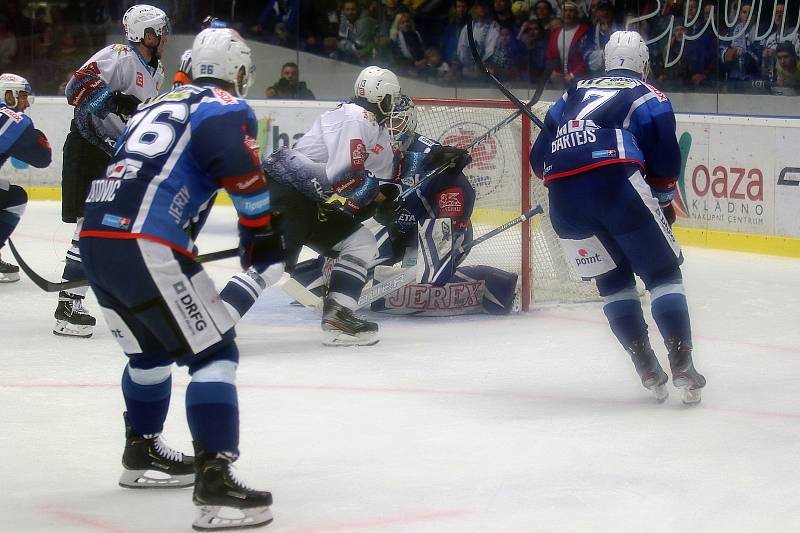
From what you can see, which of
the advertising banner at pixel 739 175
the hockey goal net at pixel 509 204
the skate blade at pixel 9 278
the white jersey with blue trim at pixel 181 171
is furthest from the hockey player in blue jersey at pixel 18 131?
the advertising banner at pixel 739 175

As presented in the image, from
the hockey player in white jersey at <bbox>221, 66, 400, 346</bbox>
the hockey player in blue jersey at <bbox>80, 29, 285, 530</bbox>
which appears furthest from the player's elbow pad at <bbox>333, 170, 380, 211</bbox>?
the hockey player in blue jersey at <bbox>80, 29, 285, 530</bbox>

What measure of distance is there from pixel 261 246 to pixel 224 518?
0.60m

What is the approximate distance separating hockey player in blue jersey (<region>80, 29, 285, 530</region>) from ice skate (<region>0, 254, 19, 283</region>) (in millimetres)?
3960

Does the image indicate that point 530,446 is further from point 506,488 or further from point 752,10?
point 752,10

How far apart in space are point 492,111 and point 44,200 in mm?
5265

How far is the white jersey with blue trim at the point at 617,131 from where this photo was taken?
4133 mm

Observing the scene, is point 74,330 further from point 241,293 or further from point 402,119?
point 402,119

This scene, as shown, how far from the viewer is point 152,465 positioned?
3307mm

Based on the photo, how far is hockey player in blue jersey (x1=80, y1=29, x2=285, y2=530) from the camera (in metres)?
2.92

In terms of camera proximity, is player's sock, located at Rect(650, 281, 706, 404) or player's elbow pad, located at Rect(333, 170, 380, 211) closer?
player's sock, located at Rect(650, 281, 706, 404)

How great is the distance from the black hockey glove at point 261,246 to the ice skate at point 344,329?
220 centimetres

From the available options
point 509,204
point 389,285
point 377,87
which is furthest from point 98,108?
point 509,204

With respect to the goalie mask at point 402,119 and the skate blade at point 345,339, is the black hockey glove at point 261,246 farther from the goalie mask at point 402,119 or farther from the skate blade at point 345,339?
the goalie mask at point 402,119

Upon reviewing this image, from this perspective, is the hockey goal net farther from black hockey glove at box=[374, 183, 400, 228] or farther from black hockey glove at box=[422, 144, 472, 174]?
black hockey glove at box=[374, 183, 400, 228]
